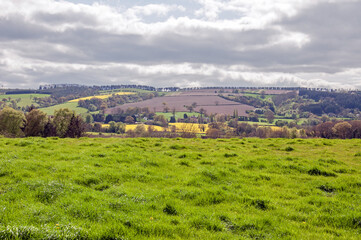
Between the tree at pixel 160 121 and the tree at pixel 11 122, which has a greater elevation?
the tree at pixel 11 122

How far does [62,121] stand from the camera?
6159cm

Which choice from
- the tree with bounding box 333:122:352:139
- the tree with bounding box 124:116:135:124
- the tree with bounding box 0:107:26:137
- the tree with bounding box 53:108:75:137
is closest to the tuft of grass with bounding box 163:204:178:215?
the tree with bounding box 53:108:75:137

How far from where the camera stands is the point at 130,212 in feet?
28.6

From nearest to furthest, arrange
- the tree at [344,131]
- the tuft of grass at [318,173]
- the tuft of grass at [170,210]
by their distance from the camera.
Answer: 1. the tuft of grass at [170,210]
2. the tuft of grass at [318,173]
3. the tree at [344,131]

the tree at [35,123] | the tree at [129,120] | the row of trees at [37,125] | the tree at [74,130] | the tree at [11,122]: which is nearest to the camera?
the tree at [74,130]

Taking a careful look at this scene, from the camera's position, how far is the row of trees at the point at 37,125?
54.2m

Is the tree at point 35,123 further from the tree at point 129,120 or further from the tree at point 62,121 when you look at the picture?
the tree at point 129,120

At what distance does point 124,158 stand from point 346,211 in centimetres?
1273

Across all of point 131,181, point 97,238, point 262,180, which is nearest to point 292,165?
point 262,180

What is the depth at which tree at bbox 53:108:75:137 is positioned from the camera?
5842 cm

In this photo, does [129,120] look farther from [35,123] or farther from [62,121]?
[35,123]

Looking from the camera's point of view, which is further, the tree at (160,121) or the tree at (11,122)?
the tree at (160,121)

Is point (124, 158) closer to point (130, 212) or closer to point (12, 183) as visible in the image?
point (12, 183)

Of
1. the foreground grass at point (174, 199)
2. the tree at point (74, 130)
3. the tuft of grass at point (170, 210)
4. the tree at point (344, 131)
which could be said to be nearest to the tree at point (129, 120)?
the tree at point (74, 130)
